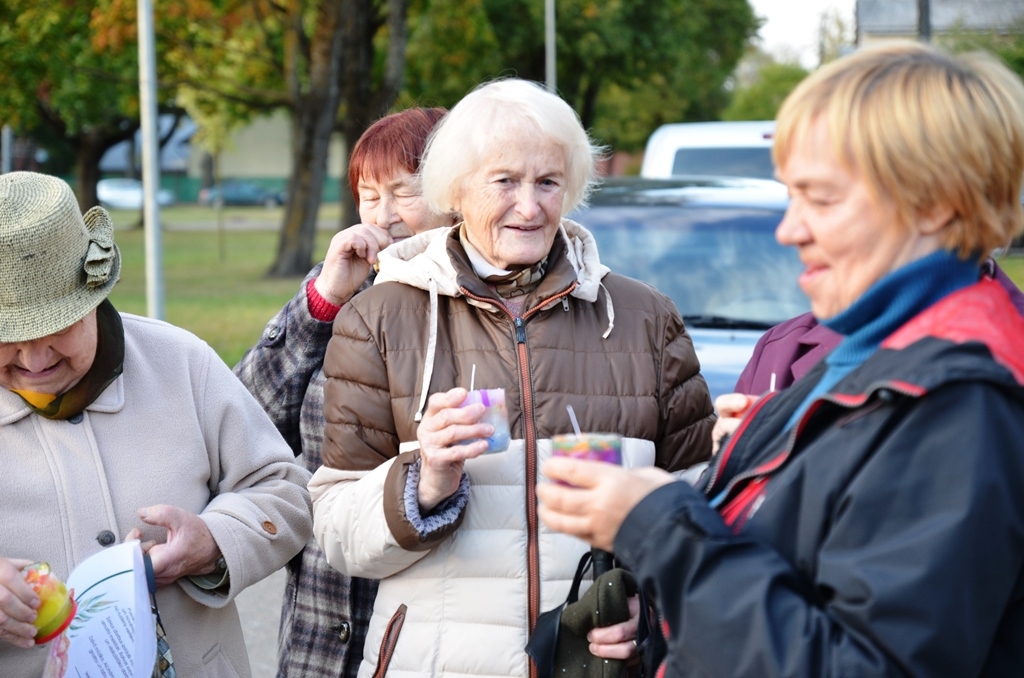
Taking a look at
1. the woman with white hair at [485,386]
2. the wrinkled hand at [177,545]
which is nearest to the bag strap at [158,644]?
the wrinkled hand at [177,545]

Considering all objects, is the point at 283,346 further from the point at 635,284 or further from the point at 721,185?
the point at 721,185

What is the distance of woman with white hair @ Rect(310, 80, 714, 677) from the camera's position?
233 cm

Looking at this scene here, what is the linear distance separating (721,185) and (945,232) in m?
4.77

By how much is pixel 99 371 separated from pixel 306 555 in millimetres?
781

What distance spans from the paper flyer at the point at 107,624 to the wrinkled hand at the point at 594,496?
107cm

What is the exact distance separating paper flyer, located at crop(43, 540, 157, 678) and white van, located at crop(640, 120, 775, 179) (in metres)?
6.58

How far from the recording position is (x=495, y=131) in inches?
101

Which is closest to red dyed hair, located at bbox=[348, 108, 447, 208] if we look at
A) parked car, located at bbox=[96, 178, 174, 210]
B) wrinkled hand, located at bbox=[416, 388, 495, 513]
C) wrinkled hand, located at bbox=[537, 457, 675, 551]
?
wrinkled hand, located at bbox=[416, 388, 495, 513]

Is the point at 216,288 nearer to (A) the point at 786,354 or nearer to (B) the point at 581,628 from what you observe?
(A) the point at 786,354

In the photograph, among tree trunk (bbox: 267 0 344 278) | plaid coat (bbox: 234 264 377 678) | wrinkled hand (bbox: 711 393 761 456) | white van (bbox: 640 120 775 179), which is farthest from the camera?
tree trunk (bbox: 267 0 344 278)

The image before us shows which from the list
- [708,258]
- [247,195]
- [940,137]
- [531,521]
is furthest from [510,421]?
[247,195]

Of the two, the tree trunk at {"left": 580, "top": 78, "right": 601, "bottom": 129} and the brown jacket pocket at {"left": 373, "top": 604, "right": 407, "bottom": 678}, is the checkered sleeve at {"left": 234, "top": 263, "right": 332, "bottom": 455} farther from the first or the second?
the tree trunk at {"left": 580, "top": 78, "right": 601, "bottom": 129}

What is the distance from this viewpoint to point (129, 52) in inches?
974

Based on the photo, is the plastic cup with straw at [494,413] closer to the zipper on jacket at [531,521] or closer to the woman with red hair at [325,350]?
the zipper on jacket at [531,521]
